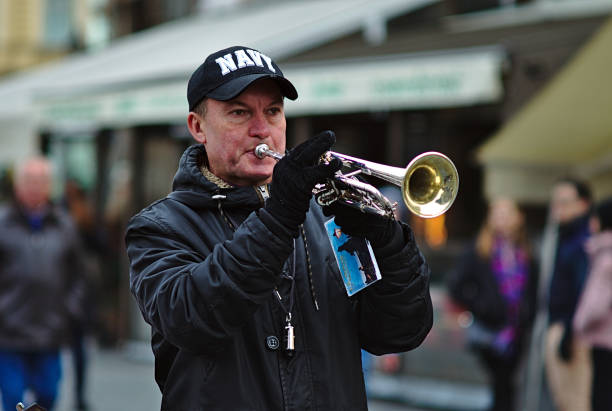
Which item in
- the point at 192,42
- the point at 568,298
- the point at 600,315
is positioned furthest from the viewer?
the point at 192,42

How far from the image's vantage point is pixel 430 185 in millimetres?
2510

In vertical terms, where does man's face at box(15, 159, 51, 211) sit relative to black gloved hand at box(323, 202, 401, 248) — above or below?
above

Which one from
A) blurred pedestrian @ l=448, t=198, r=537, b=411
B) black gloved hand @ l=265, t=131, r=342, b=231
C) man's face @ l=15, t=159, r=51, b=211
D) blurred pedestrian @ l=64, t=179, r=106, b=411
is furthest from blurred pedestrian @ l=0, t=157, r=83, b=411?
black gloved hand @ l=265, t=131, r=342, b=231

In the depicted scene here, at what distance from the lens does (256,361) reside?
2.34 m

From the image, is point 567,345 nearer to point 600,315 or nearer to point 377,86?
point 600,315

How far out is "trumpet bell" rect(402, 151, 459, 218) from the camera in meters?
2.47

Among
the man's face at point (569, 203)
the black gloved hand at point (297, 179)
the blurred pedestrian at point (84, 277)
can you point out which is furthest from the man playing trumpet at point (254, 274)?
the blurred pedestrian at point (84, 277)

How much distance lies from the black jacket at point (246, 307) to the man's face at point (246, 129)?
0.21ft

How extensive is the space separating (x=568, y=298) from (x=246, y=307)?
448 centimetres

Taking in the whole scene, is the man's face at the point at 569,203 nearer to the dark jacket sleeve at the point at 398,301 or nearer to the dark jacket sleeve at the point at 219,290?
the dark jacket sleeve at the point at 398,301

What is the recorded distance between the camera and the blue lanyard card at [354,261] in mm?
2383

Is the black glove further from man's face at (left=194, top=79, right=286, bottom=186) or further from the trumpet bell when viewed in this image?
man's face at (left=194, top=79, right=286, bottom=186)

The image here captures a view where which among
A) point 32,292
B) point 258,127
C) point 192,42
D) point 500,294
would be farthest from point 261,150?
point 192,42

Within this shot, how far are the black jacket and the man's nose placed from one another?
0.15 meters
